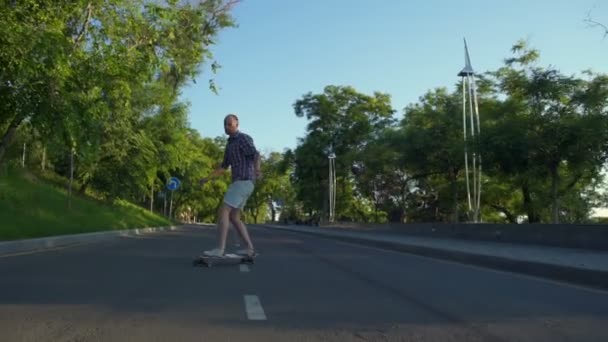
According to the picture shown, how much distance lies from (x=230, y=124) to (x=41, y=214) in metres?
12.4

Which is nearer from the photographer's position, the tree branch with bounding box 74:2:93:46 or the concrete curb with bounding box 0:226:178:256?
the concrete curb with bounding box 0:226:178:256

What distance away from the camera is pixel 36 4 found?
482 inches

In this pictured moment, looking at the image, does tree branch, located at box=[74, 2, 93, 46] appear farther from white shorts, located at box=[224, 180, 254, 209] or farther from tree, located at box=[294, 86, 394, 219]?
tree, located at box=[294, 86, 394, 219]

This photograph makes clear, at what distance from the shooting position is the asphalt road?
16.7 ft

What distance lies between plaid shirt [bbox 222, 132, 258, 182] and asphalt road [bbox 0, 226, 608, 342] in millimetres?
1569

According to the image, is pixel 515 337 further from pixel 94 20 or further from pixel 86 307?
pixel 94 20

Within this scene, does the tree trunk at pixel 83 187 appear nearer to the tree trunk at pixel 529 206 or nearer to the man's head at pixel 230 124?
the man's head at pixel 230 124

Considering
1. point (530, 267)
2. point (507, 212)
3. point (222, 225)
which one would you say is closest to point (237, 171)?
point (222, 225)

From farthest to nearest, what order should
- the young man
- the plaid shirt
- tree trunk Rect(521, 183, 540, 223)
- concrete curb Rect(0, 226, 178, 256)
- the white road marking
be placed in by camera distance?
1. tree trunk Rect(521, 183, 540, 223)
2. concrete curb Rect(0, 226, 178, 256)
3. the plaid shirt
4. the young man
5. the white road marking

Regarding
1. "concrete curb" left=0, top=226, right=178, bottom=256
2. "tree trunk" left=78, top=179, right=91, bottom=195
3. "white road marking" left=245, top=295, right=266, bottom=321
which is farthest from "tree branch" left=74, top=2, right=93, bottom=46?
"tree trunk" left=78, top=179, right=91, bottom=195

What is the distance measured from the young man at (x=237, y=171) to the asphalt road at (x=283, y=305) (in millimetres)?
806

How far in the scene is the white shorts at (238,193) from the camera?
32.3ft

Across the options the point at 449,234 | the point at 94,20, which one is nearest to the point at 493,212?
the point at 449,234

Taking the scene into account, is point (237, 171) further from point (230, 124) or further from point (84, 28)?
point (84, 28)
